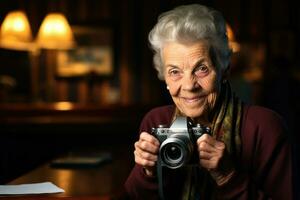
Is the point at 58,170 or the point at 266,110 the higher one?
the point at 266,110

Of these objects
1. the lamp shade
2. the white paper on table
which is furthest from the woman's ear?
the lamp shade

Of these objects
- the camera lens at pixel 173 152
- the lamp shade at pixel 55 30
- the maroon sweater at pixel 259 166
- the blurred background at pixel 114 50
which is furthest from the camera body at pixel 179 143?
the blurred background at pixel 114 50

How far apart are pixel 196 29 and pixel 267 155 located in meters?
0.41

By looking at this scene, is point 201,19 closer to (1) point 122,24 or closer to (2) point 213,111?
(2) point 213,111

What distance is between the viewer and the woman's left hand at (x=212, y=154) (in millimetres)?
1775

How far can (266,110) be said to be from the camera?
197 cm

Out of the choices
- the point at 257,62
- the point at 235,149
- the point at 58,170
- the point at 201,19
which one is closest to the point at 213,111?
the point at 235,149

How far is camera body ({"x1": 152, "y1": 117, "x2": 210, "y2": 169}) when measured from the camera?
1760mm

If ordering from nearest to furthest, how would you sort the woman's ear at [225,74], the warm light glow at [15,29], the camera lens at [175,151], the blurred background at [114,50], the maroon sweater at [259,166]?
the camera lens at [175,151]
the maroon sweater at [259,166]
the woman's ear at [225,74]
the warm light glow at [15,29]
the blurred background at [114,50]

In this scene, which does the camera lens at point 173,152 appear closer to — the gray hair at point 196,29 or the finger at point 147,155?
the finger at point 147,155

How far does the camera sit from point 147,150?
1801mm

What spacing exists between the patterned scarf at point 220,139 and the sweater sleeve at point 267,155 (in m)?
0.03

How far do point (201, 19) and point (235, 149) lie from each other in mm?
385

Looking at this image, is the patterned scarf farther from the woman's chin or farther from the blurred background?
the blurred background
